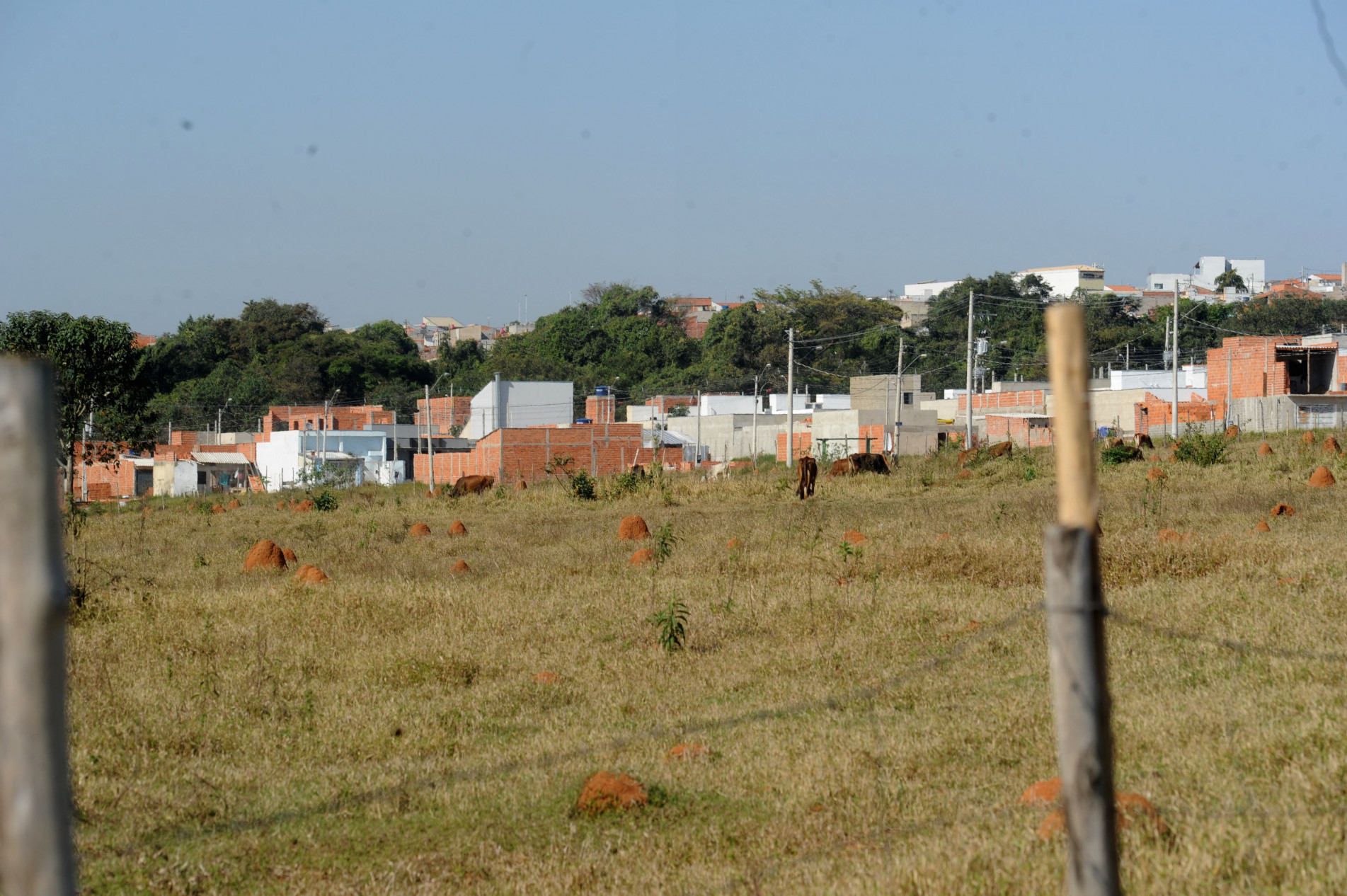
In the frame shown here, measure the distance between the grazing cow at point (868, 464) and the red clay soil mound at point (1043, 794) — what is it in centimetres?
2670

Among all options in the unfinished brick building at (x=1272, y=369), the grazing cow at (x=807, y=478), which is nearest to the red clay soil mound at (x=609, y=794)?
the grazing cow at (x=807, y=478)

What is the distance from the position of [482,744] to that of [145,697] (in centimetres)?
284

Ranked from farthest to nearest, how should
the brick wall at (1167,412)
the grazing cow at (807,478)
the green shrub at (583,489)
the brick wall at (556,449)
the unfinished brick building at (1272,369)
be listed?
the unfinished brick building at (1272,369) → the brick wall at (1167,412) → the brick wall at (556,449) → the green shrub at (583,489) → the grazing cow at (807,478)

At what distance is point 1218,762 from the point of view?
18.7ft

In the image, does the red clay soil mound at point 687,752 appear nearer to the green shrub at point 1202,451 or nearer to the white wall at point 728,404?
the green shrub at point 1202,451

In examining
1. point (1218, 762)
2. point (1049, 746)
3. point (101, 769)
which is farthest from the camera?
point (101, 769)

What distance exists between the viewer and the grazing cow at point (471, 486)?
112 feet

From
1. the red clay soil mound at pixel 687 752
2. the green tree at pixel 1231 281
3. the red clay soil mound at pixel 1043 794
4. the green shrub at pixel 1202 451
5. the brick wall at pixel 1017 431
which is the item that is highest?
the green tree at pixel 1231 281

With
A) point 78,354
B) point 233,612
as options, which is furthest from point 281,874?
point 78,354

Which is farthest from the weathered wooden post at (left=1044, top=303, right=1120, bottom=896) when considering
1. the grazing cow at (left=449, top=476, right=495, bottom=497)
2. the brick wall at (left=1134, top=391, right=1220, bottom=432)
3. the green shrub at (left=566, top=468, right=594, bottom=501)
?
the brick wall at (left=1134, top=391, right=1220, bottom=432)

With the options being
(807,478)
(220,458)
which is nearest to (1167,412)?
(807,478)

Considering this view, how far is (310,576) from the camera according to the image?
556 inches

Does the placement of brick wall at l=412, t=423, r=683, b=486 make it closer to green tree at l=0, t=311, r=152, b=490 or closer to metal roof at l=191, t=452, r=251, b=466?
green tree at l=0, t=311, r=152, b=490

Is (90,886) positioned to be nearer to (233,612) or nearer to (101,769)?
(101,769)
